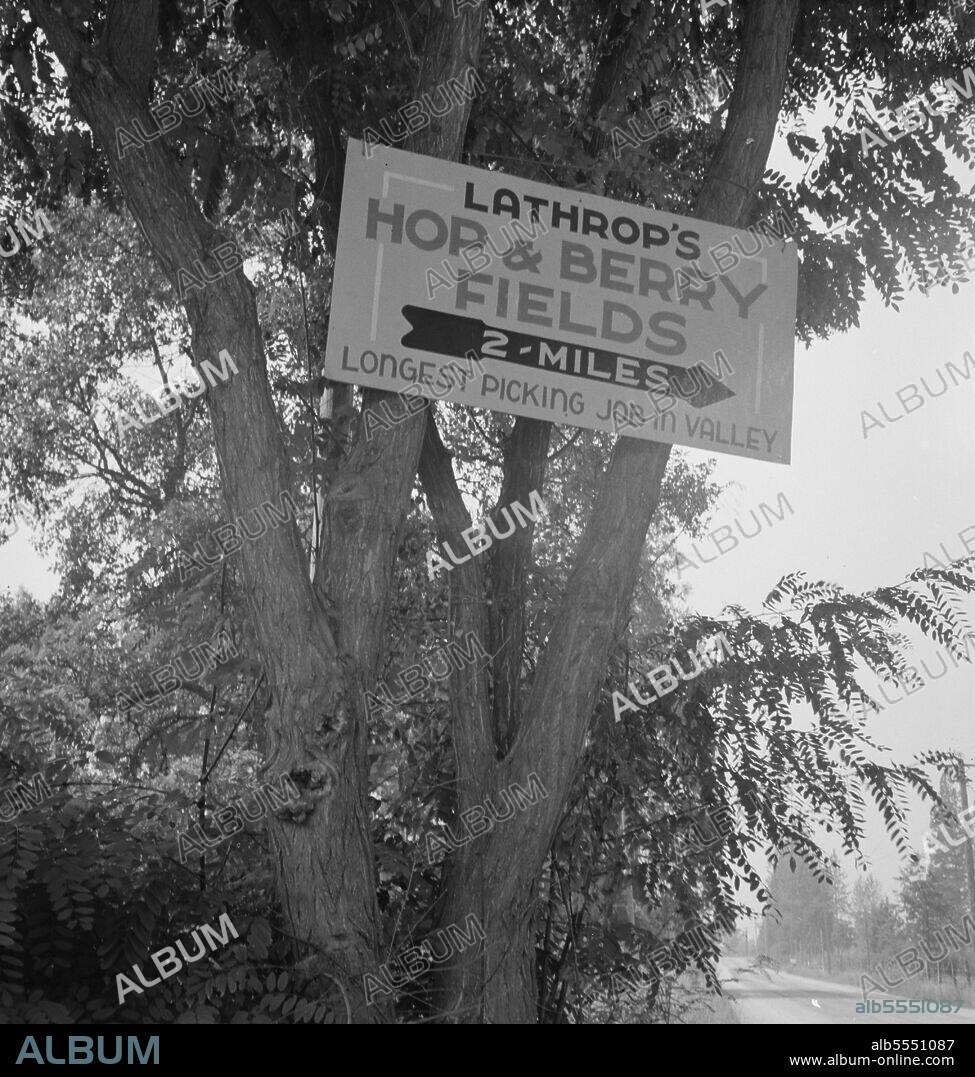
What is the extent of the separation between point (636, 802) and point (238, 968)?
79.3 inches

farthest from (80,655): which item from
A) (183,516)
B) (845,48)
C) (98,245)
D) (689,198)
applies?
(845,48)

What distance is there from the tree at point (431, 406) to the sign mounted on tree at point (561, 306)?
0.53 ft

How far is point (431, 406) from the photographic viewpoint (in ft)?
12.5

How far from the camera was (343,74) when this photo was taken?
4.60m

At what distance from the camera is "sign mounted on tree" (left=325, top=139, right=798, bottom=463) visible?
368cm

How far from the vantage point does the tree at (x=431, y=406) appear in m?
3.21

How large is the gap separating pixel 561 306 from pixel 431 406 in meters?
0.67

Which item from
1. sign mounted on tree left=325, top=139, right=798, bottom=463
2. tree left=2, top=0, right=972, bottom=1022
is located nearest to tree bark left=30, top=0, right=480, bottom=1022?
tree left=2, top=0, right=972, bottom=1022

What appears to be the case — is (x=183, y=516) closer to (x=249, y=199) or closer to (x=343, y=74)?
(x=249, y=199)

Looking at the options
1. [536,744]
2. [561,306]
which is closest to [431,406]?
[561,306]
